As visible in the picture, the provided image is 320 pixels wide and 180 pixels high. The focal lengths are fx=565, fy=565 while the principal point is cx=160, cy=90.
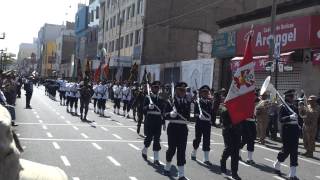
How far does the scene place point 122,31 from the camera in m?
64.9

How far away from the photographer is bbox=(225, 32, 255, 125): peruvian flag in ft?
35.3

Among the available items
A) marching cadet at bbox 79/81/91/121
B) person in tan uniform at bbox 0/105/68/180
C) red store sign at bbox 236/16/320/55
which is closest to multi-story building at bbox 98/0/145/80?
red store sign at bbox 236/16/320/55

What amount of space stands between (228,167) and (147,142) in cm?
190

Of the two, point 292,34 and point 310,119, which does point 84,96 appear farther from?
point 310,119

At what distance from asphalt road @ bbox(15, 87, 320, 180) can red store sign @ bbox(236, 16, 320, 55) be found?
6193 millimetres

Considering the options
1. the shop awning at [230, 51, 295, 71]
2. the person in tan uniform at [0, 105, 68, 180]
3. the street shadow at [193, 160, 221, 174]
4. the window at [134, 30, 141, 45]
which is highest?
the window at [134, 30, 141, 45]

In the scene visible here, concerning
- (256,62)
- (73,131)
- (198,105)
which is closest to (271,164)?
(198,105)

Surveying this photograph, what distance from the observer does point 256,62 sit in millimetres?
27844

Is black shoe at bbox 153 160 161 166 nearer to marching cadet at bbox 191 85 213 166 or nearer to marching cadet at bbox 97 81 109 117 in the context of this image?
marching cadet at bbox 191 85 213 166

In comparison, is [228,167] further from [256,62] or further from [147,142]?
[256,62]

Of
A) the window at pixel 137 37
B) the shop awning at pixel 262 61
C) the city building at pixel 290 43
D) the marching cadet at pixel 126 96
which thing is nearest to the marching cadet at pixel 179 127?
the city building at pixel 290 43

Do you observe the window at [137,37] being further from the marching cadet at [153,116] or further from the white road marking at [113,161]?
the white road marking at [113,161]

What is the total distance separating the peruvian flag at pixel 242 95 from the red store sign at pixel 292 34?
1137 cm

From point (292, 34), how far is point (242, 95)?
48.9 feet
